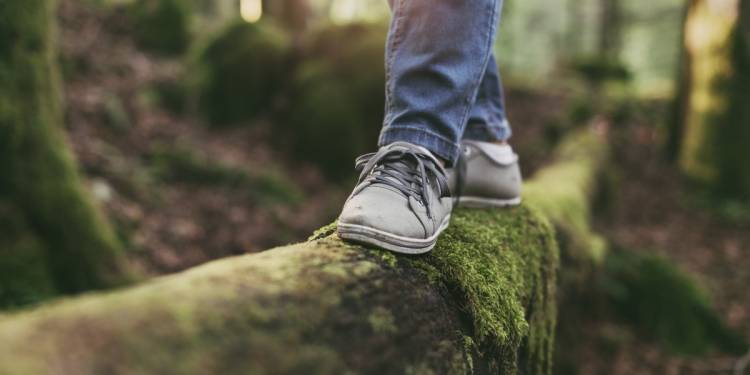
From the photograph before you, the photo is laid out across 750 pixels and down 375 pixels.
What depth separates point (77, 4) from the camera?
28.1ft

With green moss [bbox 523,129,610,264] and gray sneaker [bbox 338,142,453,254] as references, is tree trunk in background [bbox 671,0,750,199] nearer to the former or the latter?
green moss [bbox 523,129,610,264]

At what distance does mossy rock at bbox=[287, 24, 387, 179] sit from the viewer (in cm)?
728

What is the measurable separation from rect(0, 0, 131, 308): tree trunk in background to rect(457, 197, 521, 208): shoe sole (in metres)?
2.60

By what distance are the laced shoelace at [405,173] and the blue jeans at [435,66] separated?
0.29ft

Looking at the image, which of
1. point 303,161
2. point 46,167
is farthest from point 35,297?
point 303,161

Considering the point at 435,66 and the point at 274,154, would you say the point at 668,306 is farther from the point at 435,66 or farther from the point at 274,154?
the point at 274,154

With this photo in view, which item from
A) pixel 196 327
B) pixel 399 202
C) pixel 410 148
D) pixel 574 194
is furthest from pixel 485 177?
pixel 574 194

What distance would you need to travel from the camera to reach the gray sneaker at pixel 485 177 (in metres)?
2.06

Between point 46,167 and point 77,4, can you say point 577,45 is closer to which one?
point 77,4

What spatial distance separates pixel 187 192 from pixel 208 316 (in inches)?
194

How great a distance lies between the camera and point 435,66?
5.48 ft

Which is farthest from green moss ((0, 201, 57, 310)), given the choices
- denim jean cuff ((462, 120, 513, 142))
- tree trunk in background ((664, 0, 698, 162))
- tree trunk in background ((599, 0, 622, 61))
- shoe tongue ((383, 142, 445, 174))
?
tree trunk in background ((599, 0, 622, 61))

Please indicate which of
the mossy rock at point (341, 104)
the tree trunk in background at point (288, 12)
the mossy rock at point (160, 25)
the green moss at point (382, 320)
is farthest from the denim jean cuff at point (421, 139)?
the tree trunk in background at point (288, 12)

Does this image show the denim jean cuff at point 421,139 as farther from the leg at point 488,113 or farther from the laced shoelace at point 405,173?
the leg at point 488,113
